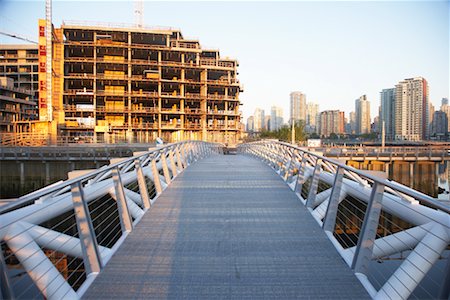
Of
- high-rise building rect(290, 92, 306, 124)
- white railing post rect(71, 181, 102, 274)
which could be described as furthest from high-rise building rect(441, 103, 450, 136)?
white railing post rect(71, 181, 102, 274)

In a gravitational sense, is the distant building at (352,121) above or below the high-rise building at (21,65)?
below

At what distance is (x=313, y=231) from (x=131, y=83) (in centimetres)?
5075

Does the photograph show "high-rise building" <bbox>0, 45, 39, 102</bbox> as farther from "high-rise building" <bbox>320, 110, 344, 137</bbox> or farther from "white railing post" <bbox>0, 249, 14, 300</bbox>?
"high-rise building" <bbox>320, 110, 344, 137</bbox>

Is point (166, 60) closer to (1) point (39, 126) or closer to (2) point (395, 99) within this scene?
(1) point (39, 126)

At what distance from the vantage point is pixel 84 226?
12.0 feet

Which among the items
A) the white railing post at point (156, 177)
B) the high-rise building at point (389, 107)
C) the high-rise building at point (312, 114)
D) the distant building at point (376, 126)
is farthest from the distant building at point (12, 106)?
the high-rise building at point (312, 114)

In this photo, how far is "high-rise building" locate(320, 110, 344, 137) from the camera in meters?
164

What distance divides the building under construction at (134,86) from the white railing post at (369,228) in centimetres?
4548

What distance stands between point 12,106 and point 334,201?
236 feet

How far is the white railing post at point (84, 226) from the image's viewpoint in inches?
144

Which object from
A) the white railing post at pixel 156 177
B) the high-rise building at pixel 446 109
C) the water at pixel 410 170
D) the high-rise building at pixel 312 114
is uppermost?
the high-rise building at pixel 312 114

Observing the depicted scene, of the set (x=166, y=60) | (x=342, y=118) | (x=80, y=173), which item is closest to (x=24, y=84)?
(x=166, y=60)

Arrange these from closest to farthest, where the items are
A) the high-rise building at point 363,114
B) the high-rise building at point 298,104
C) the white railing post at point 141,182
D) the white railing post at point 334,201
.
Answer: the white railing post at point 334,201 < the white railing post at point 141,182 < the high-rise building at point 363,114 < the high-rise building at point 298,104

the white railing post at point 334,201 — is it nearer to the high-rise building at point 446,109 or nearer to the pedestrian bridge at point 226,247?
the pedestrian bridge at point 226,247
